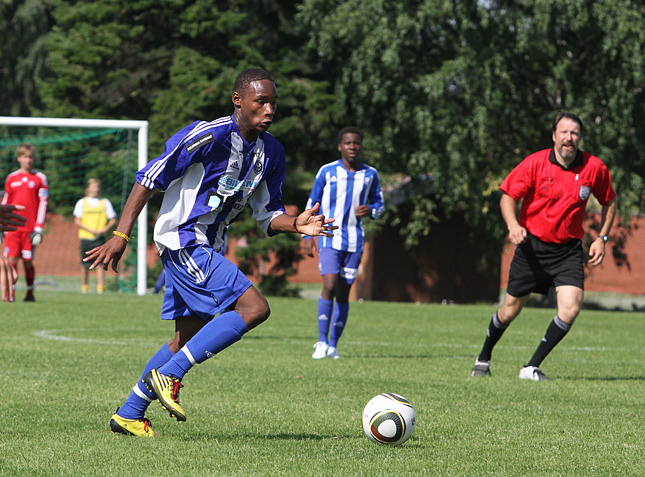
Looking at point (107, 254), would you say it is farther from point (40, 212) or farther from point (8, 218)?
point (40, 212)

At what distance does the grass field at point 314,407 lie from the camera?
437 cm

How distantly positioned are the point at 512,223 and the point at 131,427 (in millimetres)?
3935

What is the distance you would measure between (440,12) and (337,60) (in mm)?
4466

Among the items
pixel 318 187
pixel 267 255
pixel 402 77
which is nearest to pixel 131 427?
pixel 318 187

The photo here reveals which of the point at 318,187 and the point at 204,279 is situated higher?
the point at 318,187

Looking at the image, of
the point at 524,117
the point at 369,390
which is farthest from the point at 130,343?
the point at 524,117

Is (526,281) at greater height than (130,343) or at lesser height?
greater

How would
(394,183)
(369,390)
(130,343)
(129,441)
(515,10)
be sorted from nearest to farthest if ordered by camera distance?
(129,441), (369,390), (130,343), (515,10), (394,183)

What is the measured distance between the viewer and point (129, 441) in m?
4.74

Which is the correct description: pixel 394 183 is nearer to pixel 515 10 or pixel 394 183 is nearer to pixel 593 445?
pixel 515 10

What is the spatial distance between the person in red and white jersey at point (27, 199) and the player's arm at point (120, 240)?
9.56 meters

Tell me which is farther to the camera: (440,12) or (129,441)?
(440,12)

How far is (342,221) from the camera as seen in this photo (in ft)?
32.0

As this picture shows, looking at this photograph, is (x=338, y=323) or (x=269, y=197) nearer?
A: (x=269, y=197)
